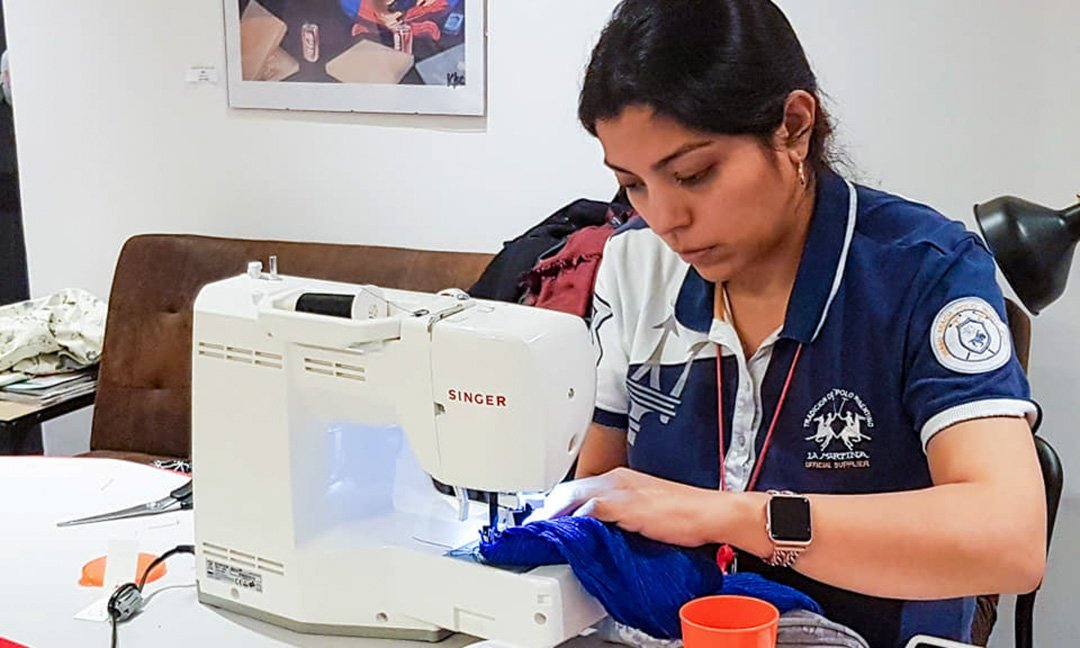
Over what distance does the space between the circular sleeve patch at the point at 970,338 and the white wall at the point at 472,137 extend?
1180 millimetres

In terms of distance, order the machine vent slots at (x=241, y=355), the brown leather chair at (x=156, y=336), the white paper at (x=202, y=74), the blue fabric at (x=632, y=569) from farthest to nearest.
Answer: the white paper at (x=202, y=74) < the brown leather chair at (x=156, y=336) < the machine vent slots at (x=241, y=355) < the blue fabric at (x=632, y=569)

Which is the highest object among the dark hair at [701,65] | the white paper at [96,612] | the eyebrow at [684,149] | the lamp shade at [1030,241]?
the dark hair at [701,65]

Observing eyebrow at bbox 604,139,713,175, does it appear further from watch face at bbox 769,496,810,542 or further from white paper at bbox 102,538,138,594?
white paper at bbox 102,538,138,594

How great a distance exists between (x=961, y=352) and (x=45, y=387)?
2.36 meters

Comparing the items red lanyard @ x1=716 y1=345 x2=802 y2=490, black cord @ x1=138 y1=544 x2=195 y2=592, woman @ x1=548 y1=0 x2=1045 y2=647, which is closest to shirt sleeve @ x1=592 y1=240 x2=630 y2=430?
woman @ x1=548 y1=0 x2=1045 y2=647

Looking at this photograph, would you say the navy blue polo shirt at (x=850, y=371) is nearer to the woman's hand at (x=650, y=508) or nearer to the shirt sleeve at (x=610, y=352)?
the shirt sleeve at (x=610, y=352)

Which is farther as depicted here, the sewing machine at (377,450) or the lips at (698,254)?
the lips at (698,254)

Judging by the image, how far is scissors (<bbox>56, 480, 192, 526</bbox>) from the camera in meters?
1.51

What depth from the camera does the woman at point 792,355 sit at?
1.07 meters

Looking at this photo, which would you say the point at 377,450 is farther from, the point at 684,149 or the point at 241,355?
the point at 684,149

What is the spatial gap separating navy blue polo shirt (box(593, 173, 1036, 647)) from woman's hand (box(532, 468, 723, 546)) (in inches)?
5.9

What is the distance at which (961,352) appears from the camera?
1150 mm

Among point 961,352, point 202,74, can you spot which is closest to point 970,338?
point 961,352

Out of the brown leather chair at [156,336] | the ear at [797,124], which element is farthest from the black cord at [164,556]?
the brown leather chair at [156,336]
